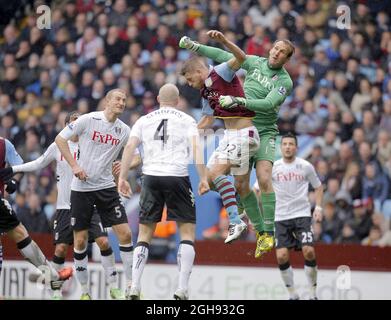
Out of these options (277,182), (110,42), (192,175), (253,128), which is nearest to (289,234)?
(277,182)

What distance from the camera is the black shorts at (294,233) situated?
56.6ft

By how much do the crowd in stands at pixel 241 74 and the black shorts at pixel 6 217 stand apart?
6304mm

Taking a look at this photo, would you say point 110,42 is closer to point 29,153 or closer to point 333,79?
point 29,153

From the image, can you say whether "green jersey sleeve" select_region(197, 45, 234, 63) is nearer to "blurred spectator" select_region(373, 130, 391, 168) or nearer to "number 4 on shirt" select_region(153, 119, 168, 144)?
"number 4 on shirt" select_region(153, 119, 168, 144)

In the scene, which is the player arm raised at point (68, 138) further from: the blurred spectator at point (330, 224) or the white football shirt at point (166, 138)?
the blurred spectator at point (330, 224)

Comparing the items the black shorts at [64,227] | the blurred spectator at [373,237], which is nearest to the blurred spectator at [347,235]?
the blurred spectator at [373,237]

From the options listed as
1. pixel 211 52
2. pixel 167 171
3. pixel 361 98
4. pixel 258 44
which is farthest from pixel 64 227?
pixel 361 98

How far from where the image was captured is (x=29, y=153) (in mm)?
20906

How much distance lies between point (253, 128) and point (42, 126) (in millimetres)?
8467

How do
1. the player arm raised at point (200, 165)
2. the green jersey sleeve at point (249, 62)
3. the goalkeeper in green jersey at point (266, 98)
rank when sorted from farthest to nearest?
the green jersey sleeve at point (249, 62) → the goalkeeper in green jersey at point (266, 98) → the player arm raised at point (200, 165)

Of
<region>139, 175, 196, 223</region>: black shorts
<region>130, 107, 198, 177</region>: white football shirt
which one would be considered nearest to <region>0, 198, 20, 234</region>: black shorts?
<region>139, 175, 196, 223</region>: black shorts

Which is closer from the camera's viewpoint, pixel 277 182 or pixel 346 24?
pixel 277 182
